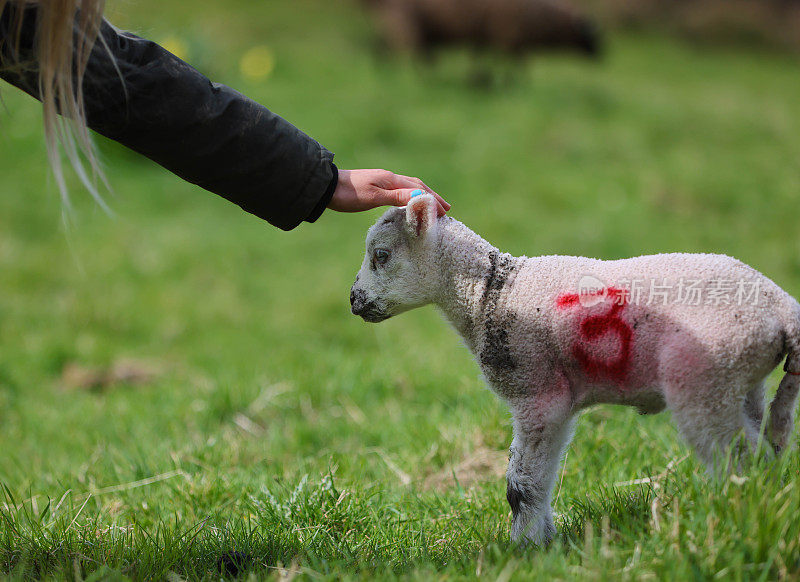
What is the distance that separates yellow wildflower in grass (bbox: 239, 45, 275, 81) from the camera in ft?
38.2

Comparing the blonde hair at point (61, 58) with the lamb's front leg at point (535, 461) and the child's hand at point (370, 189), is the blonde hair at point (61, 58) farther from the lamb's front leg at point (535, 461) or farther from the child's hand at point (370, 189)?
the lamb's front leg at point (535, 461)

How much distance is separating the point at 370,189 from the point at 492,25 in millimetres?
10206

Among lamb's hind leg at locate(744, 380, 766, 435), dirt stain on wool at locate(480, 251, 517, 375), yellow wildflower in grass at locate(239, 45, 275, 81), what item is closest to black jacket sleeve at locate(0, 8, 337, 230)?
dirt stain on wool at locate(480, 251, 517, 375)

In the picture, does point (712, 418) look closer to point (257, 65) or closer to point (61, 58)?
point (61, 58)

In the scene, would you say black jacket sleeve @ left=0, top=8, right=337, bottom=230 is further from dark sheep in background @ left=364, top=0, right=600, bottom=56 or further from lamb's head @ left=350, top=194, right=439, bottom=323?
dark sheep in background @ left=364, top=0, right=600, bottom=56

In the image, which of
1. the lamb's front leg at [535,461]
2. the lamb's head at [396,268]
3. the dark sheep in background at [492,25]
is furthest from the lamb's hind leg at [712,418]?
the dark sheep in background at [492,25]

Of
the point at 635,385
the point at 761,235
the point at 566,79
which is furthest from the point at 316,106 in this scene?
the point at 635,385

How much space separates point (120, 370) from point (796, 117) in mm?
9548

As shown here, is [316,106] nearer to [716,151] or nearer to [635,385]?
[716,151]

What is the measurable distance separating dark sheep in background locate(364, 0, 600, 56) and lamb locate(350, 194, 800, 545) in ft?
33.8

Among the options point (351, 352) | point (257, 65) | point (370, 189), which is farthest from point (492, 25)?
point (370, 189)

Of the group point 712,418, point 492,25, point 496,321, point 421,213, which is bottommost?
point 712,418

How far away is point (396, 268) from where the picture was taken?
7.79ft

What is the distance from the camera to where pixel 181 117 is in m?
2.40
